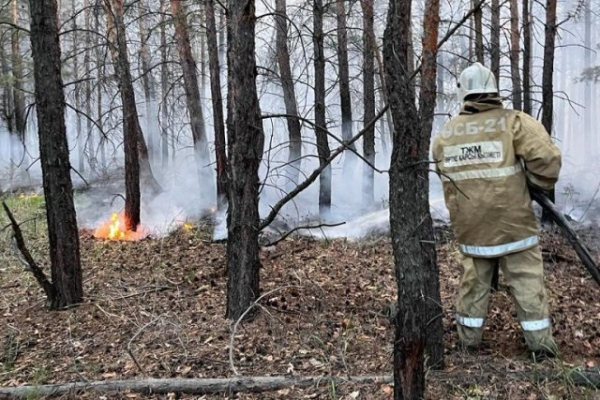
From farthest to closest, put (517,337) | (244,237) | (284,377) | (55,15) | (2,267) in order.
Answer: (2,267) < (55,15) < (244,237) < (517,337) < (284,377)

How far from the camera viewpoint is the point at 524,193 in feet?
11.8

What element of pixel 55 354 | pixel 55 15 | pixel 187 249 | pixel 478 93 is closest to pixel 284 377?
pixel 55 354

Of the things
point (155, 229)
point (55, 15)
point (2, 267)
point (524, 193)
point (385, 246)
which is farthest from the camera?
point (155, 229)

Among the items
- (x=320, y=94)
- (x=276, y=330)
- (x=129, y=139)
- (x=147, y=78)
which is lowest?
(x=276, y=330)

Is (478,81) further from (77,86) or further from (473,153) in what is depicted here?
(77,86)

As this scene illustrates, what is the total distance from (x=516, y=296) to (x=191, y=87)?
971 centimetres

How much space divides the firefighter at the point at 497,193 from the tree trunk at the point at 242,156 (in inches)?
65.4

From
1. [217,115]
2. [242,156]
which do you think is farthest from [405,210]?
[217,115]

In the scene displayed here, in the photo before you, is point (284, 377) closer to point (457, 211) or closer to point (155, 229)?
point (457, 211)

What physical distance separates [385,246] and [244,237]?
3.81 meters

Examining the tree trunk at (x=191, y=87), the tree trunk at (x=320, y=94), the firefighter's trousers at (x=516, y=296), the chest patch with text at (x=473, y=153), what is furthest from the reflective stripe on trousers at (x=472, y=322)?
the tree trunk at (x=191, y=87)

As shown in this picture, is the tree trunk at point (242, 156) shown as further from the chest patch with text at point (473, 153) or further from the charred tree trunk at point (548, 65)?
the charred tree trunk at point (548, 65)

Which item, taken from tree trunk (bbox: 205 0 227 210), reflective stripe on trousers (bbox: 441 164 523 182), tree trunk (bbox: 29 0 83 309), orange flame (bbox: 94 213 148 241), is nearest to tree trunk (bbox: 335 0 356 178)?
tree trunk (bbox: 205 0 227 210)

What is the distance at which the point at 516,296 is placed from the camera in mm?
3658
